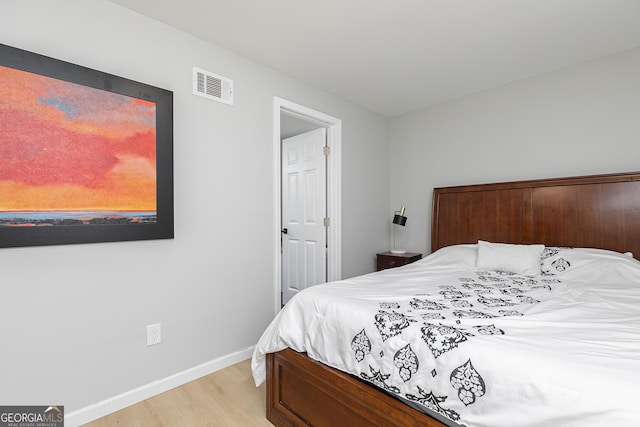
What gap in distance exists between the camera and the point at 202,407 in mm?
1891

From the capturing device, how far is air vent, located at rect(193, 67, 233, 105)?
7.45 ft

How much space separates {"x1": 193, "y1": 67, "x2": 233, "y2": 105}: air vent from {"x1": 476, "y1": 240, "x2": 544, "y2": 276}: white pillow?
2443mm

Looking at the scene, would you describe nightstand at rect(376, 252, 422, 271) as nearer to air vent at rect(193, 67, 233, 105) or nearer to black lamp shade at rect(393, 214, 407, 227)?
black lamp shade at rect(393, 214, 407, 227)

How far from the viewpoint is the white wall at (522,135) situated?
2.52 metres

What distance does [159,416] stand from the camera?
1812mm

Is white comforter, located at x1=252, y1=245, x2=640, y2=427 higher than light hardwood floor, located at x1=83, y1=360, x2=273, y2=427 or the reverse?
higher

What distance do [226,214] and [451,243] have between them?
2.37 metres

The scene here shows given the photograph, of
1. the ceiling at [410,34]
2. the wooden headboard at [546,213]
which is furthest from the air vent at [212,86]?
the wooden headboard at [546,213]


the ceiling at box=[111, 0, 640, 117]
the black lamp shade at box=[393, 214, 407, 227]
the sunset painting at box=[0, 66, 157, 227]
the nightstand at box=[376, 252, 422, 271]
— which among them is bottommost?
the nightstand at box=[376, 252, 422, 271]

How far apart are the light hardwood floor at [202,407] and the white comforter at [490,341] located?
0.92 feet

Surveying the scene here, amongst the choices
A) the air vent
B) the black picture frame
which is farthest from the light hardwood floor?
the air vent

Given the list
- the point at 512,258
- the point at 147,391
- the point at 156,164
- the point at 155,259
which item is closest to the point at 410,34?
the point at 512,258

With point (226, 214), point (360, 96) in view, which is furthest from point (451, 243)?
point (226, 214)

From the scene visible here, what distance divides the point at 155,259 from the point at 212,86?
134 cm
